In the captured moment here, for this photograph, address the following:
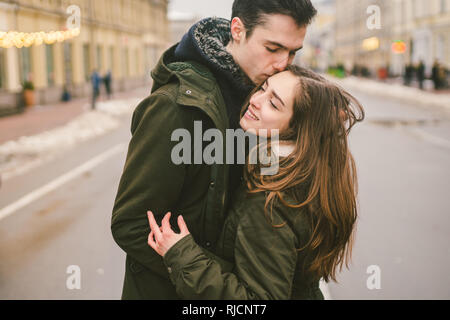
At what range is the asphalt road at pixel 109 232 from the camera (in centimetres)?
438

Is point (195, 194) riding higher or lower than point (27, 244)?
higher

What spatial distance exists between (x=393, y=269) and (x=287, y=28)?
11.4 ft

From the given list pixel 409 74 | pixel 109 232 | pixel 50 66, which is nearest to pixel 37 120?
pixel 50 66

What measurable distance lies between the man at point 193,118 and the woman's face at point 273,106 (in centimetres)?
10

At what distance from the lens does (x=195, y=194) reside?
1788 mm

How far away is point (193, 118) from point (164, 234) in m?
0.40

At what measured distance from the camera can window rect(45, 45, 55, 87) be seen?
28.3 m

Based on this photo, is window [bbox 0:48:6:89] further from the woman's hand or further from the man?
the woman's hand

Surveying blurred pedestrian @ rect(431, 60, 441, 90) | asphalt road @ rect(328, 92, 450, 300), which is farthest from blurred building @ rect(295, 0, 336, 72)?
asphalt road @ rect(328, 92, 450, 300)

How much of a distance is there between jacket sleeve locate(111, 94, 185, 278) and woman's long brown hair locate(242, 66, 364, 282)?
277 millimetres

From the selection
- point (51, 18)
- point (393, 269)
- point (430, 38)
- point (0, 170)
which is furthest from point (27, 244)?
point (430, 38)

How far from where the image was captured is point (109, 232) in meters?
5.96

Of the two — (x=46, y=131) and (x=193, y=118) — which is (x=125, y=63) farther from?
(x=193, y=118)

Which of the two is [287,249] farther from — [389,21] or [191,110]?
[389,21]
